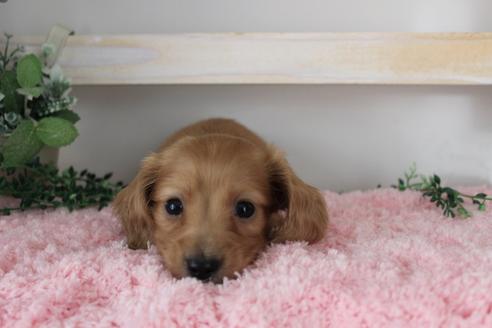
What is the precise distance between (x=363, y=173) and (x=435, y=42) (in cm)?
84

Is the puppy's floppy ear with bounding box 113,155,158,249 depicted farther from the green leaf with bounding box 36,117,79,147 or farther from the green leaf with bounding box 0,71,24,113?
the green leaf with bounding box 0,71,24,113

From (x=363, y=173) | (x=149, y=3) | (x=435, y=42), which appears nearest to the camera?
(x=435, y=42)

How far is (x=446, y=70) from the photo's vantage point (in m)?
2.22

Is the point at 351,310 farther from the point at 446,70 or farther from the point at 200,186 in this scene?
the point at 446,70

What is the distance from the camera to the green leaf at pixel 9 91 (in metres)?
1.97

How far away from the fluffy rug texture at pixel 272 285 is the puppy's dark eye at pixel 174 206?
0.52ft

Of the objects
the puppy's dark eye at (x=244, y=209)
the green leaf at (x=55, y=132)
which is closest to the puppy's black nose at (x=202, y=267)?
the puppy's dark eye at (x=244, y=209)

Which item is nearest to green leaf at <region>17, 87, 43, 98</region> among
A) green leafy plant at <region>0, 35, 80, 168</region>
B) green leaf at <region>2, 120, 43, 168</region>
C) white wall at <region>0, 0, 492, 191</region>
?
green leafy plant at <region>0, 35, 80, 168</region>

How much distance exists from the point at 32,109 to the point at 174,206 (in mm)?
893

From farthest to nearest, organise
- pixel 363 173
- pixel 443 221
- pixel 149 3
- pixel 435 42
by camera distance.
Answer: pixel 363 173 → pixel 149 3 → pixel 435 42 → pixel 443 221

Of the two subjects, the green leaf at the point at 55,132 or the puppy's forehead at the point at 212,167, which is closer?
the puppy's forehead at the point at 212,167

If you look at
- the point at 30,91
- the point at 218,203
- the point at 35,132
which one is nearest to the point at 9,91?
the point at 30,91

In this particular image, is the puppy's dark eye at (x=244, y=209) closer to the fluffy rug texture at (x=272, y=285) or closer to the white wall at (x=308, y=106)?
the fluffy rug texture at (x=272, y=285)


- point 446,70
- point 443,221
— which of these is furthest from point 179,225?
point 446,70
